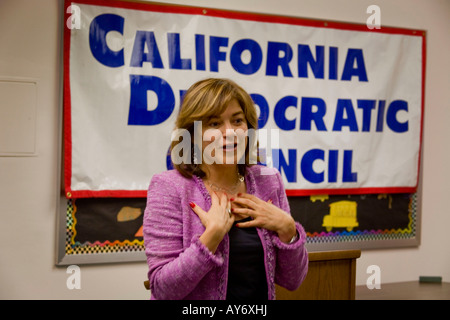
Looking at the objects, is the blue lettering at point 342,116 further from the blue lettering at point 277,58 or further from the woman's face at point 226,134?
the woman's face at point 226,134

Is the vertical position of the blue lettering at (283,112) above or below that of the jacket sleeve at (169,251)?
above

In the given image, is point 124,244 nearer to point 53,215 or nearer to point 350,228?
point 53,215

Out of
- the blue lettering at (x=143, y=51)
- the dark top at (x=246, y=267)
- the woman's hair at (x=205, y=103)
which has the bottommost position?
the dark top at (x=246, y=267)

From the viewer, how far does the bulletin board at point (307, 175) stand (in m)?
2.31

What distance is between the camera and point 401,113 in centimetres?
290

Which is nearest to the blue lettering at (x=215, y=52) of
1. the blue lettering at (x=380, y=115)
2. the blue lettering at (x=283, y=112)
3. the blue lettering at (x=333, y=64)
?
the blue lettering at (x=283, y=112)

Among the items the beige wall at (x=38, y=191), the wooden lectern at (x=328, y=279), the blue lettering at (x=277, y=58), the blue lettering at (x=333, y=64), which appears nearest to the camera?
the wooden lectern at (x=328, y=279)

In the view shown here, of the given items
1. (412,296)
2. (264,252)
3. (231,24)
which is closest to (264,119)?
(231,24)

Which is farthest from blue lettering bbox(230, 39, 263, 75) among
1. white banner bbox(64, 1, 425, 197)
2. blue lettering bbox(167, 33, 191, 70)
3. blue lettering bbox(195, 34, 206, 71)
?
blue lettering bbox(167, 33, 191, 70)

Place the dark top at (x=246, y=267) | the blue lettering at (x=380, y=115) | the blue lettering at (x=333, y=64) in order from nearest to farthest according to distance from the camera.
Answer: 1. the dark top at (x=246, y=267)
2. the blue lettering at (x=333, y=64)
3. the blue lettering at (x=380, y=115)

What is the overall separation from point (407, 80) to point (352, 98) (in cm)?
41

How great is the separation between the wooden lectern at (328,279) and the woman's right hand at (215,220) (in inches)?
30.9

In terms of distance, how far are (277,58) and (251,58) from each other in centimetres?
16

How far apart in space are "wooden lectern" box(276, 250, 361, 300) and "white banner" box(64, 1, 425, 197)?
0.76m
